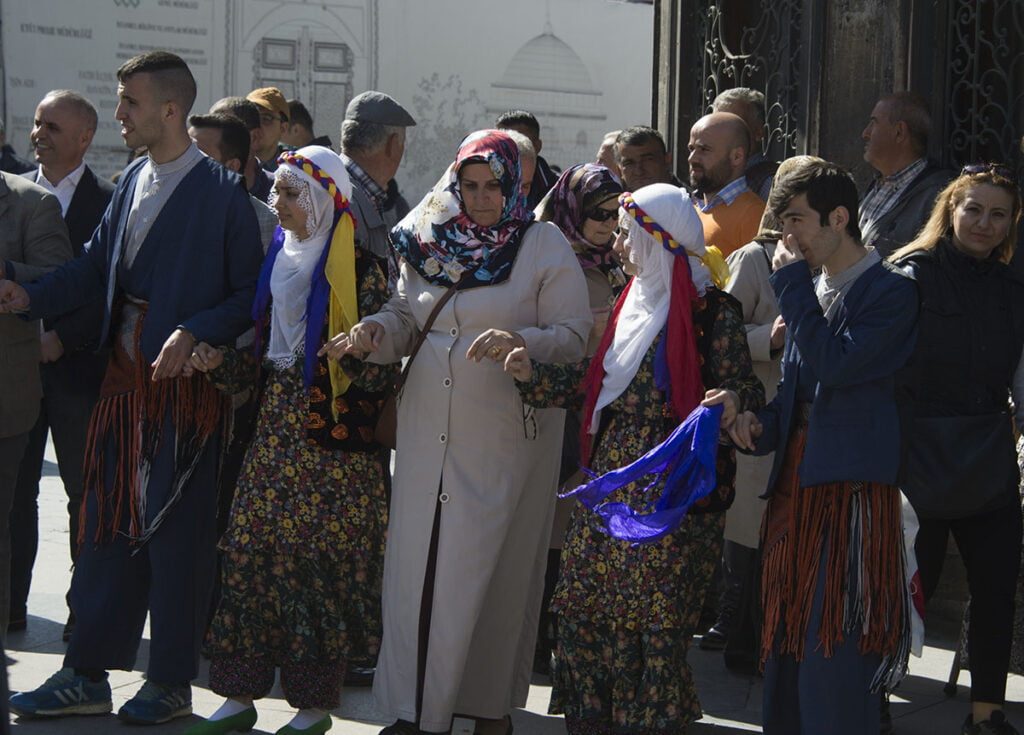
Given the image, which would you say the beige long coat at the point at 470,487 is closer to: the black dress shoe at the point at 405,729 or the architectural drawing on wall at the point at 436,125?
the black dress shoe at the point at 405,729

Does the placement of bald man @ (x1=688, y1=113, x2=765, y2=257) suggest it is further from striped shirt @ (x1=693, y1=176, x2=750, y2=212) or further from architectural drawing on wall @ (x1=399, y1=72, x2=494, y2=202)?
architectural drawing on wall @ (x1=399, y1=72, x2=494, y2=202)

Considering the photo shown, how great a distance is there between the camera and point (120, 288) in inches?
215

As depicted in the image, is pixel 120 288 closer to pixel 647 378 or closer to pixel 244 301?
pixel 244 301

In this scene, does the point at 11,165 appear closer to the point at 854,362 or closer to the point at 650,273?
the point at 650,273

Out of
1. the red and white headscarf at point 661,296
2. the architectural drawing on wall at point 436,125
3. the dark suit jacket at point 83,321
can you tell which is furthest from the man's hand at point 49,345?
the architectural drawing on wall at point 436,125

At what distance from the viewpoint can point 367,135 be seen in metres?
6.37

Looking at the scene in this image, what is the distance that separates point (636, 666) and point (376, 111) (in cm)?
275

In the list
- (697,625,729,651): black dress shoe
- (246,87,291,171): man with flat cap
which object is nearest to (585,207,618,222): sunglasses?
(697,625,729,651): black dress shoe

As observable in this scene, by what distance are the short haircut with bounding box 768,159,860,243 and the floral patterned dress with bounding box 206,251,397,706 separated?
143 centimetres

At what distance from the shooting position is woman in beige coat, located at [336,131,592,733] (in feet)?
16.0

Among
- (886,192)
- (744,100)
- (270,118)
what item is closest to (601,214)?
(886,192)

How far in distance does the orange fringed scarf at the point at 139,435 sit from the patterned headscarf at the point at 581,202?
4.48 feet

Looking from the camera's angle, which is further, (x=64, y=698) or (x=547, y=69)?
(x=547, y=69)

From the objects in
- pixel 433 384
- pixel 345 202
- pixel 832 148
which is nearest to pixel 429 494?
pixel 433 384
